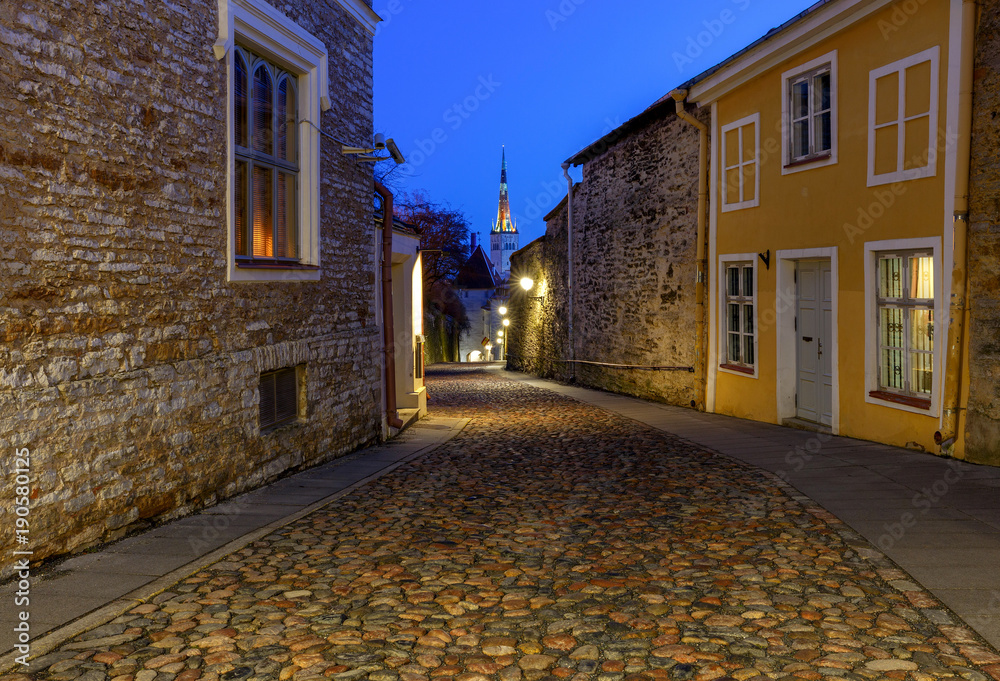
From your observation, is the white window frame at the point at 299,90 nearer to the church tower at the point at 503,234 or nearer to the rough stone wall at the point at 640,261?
the rough stone wall at the point at 640,261

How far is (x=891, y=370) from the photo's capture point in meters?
9.50

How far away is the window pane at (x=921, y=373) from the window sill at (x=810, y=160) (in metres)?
2.83

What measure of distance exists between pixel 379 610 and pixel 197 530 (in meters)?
2.23

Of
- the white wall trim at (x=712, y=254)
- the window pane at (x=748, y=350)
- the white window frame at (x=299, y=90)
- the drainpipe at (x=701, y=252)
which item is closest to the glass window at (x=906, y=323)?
the window pane at (x=748, y=350)

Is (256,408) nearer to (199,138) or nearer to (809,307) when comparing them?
(199,138)

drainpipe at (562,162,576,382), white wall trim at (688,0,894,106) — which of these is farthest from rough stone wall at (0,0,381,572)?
drainpipe at (562,162,576,382)

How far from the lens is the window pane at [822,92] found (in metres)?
10.7

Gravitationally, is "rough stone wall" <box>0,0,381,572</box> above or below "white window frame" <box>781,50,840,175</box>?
below

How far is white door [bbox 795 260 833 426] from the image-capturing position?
1079 cm

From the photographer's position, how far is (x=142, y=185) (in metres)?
5.85

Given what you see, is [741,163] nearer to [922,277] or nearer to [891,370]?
Answer: [922,277]

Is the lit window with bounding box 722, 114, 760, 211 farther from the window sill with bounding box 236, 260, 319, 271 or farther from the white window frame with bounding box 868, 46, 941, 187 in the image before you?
the window sill with bounding box 236, 260, 319, 271

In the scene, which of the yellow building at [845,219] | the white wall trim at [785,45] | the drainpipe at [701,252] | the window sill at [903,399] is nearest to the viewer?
the yellow building at [845,219]

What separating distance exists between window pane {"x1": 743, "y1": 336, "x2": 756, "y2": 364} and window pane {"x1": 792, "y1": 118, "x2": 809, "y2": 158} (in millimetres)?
2878
